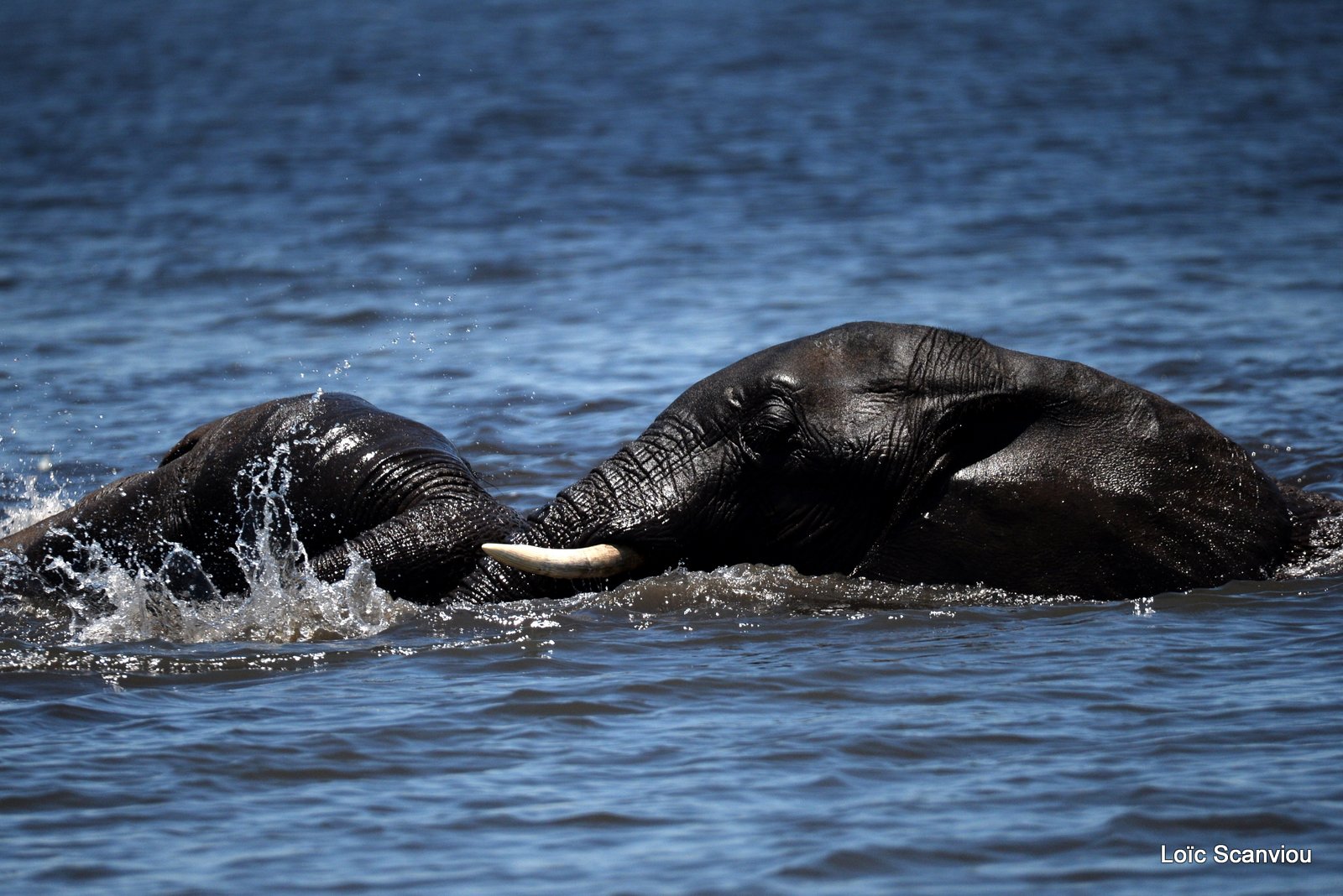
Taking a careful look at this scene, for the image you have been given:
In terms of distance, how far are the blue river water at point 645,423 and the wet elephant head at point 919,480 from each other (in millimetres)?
167

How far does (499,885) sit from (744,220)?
54.9ft

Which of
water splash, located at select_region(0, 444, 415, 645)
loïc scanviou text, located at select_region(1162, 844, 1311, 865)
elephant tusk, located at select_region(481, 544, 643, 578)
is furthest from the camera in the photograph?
water splash, located at select_region(0, 444, 415, 645)

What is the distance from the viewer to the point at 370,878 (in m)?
4.92

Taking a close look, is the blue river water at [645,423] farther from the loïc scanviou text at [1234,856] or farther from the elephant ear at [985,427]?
the elephant ear at [985,427]

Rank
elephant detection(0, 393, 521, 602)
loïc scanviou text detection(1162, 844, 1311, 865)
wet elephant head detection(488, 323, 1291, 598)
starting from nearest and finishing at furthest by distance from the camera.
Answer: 1. loïc scanviou text detection(1162, 844, 1311, 865)
2. wet elephant head detection(488, 323, 1291, 598)
3. elephant detection(0, 393, 521, 602)

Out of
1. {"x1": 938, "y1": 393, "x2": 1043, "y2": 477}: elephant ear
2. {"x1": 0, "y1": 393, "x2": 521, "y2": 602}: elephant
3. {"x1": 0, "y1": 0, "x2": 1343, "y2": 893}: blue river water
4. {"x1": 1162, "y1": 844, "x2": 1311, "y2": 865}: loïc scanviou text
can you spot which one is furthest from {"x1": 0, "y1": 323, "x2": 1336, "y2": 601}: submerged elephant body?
{"x1": 1162, "y1": 844, "x2": 1311, "y2": 865}: loïc scanviou text

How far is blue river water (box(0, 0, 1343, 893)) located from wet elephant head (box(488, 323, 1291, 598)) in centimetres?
17

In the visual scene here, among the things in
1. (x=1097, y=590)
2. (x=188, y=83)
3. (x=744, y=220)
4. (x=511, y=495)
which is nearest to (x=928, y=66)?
(x=188, y=83)

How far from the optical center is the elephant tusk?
6.97m

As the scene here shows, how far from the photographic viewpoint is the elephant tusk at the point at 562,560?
22.9 ft

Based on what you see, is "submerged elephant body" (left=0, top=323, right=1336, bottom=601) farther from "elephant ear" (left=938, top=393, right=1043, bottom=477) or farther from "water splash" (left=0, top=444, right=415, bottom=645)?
"water splash" (left=0, top=444, right=415, bottom=645)

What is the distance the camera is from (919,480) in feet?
23.3

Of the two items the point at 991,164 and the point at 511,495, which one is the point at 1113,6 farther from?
the point at 511,495

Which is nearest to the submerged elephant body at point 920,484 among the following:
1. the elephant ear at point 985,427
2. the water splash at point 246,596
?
the elephant ear at point 985,427
